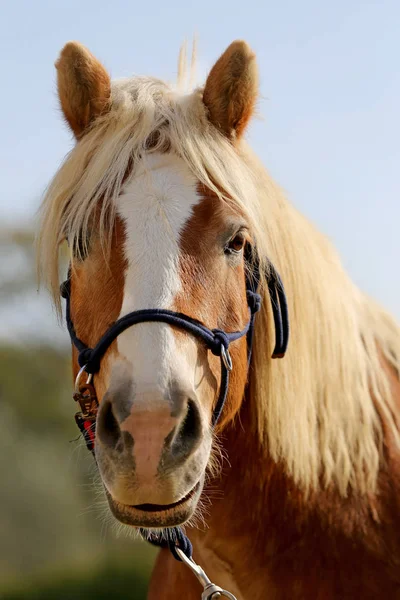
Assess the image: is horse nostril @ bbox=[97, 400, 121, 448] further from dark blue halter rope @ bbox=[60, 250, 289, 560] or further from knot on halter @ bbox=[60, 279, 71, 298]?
knot on halter @ bbox=[60, 279, 71, 298]

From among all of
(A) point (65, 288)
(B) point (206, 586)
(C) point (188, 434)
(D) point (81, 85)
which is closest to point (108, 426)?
(C) point (188, 434)

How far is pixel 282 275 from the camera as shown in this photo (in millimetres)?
2752

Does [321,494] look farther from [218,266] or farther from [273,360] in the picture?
[218,266]

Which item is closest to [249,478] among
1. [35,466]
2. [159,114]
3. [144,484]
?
[144,484]

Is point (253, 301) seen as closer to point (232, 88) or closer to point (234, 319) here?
point (234, 319)

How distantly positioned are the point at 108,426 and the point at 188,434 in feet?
0.76

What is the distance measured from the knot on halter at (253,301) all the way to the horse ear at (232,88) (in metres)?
0.64

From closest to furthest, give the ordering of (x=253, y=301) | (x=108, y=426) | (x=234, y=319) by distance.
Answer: (x=108, y=426) → (x=234, y=319) → (x=253, y=301)

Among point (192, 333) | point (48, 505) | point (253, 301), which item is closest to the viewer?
point (192, 333)

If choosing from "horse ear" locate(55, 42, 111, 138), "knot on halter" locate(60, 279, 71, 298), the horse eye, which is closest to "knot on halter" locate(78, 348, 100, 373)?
"knot on halter" locate(60, 279, 71, 298)

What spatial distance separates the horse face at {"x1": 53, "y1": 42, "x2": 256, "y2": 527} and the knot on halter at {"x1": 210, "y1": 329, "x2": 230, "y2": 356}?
26 millimetres

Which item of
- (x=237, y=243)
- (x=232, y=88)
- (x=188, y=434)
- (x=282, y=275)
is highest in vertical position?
(x=232, y=88)

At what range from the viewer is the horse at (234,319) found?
2.26 m

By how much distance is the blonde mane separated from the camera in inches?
99.0
